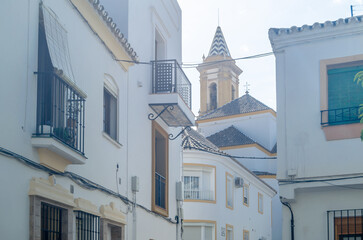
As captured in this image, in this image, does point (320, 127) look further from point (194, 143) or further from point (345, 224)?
point (194, 143)

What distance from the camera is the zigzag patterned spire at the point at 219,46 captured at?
5872cm

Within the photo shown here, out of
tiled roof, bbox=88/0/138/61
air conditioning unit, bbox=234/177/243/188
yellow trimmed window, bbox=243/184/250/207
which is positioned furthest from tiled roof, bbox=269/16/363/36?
yellow trimmed window, bbox=243/184/250/207

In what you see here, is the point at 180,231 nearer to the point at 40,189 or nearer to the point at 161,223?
the point at 161,223

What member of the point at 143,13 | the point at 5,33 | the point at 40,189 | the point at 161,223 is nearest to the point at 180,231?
the point at 161,223

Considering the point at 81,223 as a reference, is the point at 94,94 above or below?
above

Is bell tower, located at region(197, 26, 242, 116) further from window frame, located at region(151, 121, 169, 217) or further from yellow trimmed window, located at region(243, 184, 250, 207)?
window frame, located at region(151, 121, 169, 217)

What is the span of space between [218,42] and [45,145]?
5188 centimetres

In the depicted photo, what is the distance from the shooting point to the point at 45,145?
8.40 metres

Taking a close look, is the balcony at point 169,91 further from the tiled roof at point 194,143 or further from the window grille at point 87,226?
the tiled roof at point 194,143

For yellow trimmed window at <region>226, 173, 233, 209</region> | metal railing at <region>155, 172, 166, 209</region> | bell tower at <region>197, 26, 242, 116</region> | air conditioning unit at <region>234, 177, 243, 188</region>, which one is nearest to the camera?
metal railing at <region>155, 172, 166, 209</region>

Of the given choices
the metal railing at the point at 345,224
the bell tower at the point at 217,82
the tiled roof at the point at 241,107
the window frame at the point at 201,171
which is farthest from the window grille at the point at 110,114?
the bell tower at the point at 217,82

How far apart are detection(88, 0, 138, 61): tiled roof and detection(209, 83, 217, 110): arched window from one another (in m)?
43.0

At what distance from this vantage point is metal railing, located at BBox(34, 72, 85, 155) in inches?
341

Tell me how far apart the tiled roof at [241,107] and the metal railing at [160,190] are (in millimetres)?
26473
